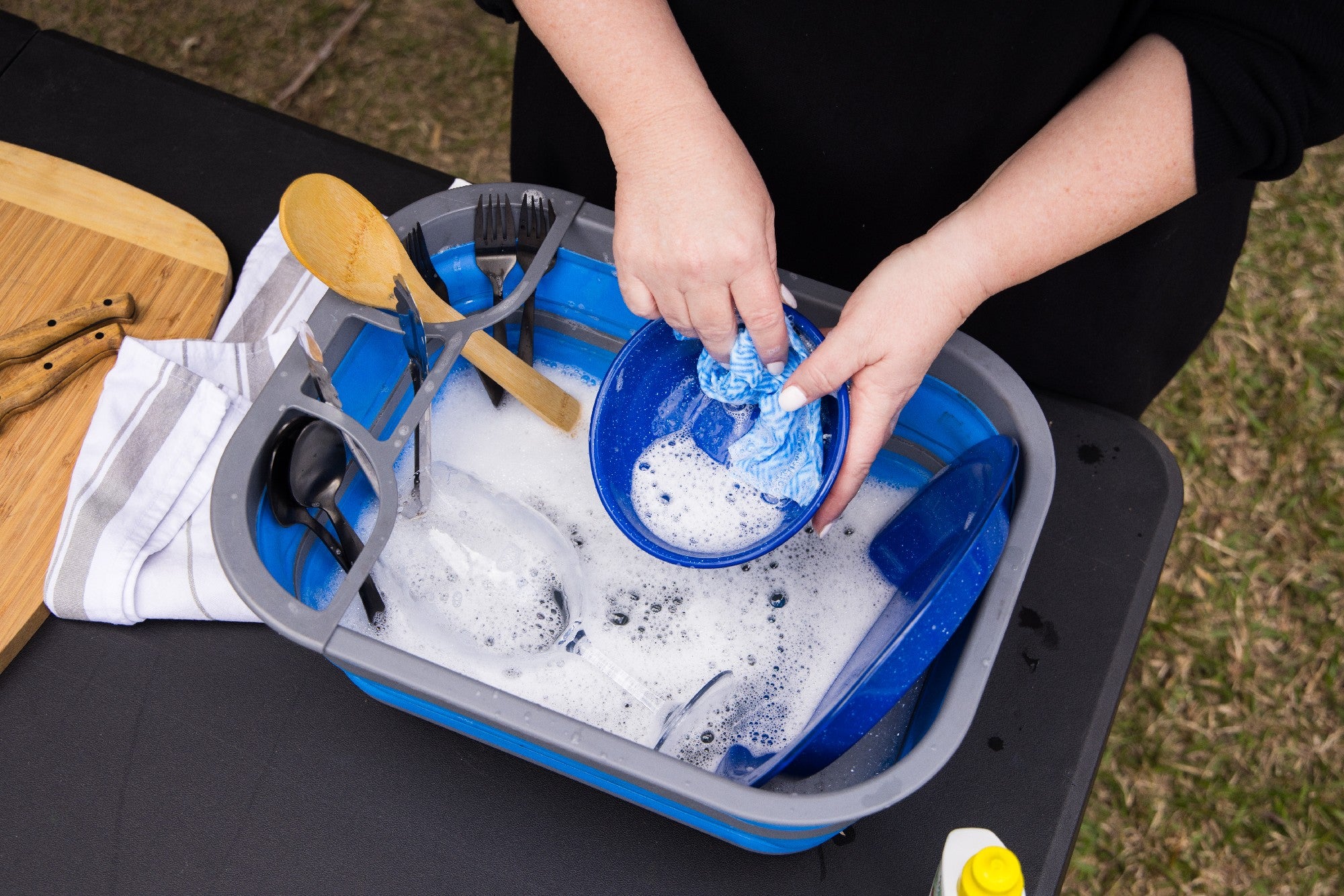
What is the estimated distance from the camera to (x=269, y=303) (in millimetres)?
878

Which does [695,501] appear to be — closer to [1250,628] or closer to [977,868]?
[977,868]

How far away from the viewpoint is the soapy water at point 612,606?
71 cm

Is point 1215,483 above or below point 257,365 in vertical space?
below

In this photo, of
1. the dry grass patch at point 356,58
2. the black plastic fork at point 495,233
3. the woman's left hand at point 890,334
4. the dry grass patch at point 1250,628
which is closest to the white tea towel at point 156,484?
the black plastic fork at point 495,233

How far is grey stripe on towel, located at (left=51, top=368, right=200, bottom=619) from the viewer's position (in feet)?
2.42

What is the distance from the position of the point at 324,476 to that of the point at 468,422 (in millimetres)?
164

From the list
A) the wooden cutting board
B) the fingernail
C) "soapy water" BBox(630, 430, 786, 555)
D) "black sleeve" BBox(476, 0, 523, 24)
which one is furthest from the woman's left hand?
the wooden cutting board

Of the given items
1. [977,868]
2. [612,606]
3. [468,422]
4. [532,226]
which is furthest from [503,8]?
[977,868]

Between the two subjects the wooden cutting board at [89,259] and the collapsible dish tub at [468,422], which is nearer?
the collapsible dish tub at [468,422]

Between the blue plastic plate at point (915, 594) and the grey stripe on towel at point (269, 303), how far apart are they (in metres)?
0.56

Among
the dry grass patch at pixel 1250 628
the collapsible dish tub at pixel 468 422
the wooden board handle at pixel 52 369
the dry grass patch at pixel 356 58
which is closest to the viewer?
the collapsible dish tub at pixel 468 422

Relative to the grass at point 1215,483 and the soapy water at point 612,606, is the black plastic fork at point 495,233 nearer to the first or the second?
the soapy water at point 612,606

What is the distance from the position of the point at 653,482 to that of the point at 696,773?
0.28 metres

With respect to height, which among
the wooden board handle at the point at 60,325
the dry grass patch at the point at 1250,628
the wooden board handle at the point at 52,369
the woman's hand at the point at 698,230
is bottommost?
the dry grass patch at the point at 1250,628
